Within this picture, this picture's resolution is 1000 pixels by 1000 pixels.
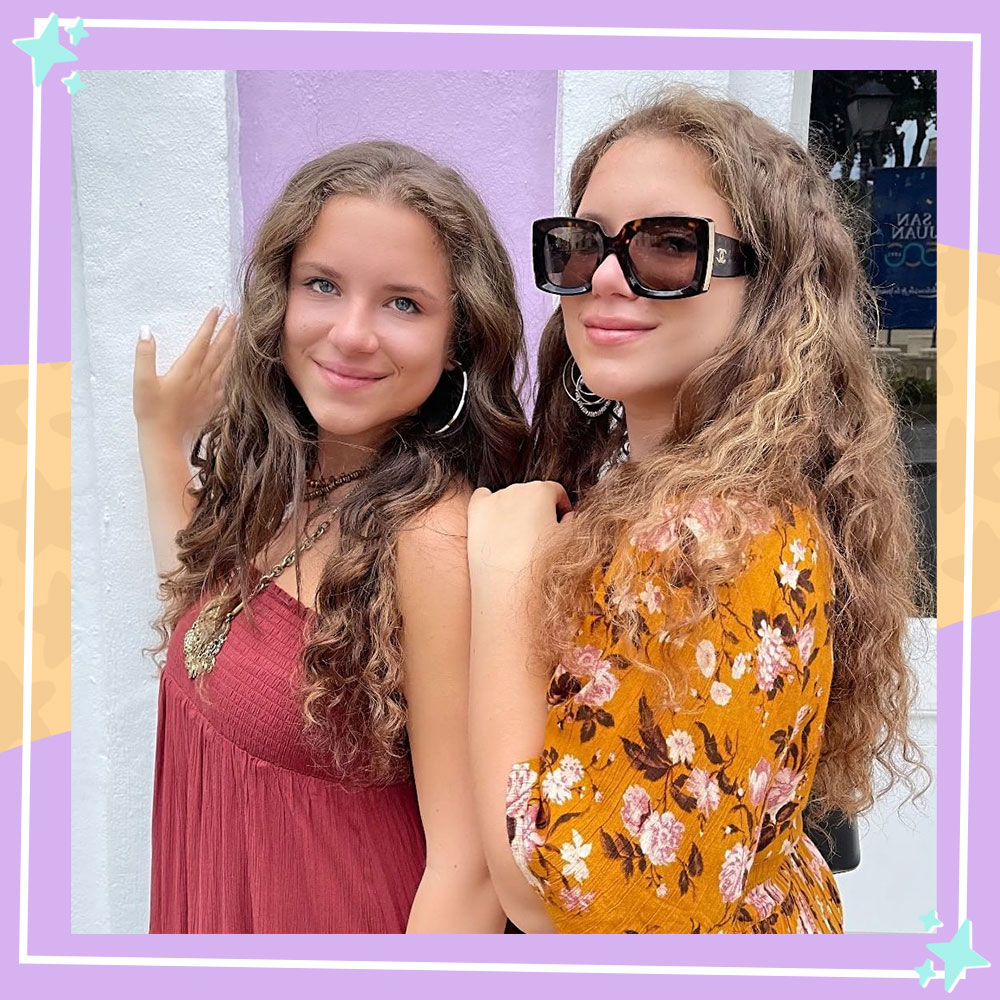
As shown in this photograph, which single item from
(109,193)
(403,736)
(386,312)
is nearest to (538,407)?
(386,312)

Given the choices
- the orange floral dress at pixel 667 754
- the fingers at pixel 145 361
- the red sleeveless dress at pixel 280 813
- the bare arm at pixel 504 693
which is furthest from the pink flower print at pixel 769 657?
the fingers at pixel 145 361

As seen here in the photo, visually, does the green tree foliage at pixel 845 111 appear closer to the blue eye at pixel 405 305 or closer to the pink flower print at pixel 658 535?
the blue eye at pixel 405 305

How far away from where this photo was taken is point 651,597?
4.90ft

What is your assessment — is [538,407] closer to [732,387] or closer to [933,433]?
[732,387]

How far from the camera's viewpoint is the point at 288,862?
189 cm

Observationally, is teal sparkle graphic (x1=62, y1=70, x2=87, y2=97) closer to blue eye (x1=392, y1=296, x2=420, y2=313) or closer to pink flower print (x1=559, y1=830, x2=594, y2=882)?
blue eye (x1=392, y1=296, x2=420, y2=313)

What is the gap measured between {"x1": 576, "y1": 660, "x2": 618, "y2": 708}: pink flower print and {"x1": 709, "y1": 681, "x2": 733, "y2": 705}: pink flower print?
0.15 m

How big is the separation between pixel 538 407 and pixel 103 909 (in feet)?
6.29

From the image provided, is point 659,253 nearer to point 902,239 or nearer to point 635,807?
point 635,807

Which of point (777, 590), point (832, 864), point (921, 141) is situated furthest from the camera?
point (921, 141)

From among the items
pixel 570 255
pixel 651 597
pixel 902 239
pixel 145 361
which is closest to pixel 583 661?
pixel 651 597

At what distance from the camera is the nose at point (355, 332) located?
181 cm
